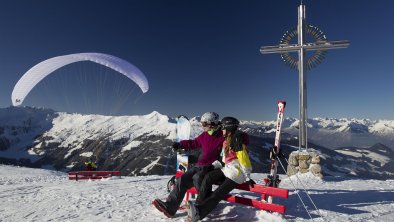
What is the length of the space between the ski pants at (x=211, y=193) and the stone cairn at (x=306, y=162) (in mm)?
9439

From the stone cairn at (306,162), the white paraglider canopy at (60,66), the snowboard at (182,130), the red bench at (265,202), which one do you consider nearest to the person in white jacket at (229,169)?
the red bench at (265,202)

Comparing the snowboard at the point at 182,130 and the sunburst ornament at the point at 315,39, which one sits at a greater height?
the sunburst ornament at the point at 315,39

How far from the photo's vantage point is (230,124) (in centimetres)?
785

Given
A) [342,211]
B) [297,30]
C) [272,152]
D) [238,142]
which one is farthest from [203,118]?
[297,30]

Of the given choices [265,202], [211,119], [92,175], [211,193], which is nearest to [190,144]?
[211,119]

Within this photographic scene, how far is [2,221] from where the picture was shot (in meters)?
8.93

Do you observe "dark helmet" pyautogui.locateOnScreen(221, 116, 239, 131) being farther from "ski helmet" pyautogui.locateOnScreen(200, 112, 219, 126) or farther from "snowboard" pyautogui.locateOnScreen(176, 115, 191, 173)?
"snowboard" pyautogui.locateOnScreen(176, 115, 191, 173)

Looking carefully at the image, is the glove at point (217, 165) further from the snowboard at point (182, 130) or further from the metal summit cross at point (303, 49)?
the metal summit cross at point (303, 49)

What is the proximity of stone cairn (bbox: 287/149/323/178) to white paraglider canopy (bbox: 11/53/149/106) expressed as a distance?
11615 mm

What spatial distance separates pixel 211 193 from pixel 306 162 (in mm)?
10515

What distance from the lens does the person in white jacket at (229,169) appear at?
7.44 meters

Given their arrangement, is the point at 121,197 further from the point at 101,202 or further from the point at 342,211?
the point at 342,211

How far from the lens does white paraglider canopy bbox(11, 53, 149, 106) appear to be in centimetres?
2055

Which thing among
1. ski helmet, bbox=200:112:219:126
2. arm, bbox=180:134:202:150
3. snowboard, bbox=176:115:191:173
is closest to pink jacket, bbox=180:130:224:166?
arm, bbox=180:134:202:150
